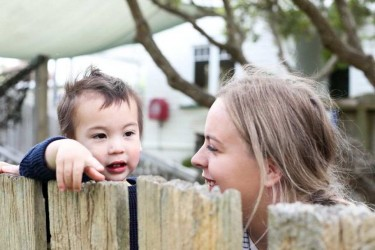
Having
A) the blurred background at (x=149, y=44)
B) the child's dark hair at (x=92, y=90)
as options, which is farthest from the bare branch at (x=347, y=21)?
the child's dark hair at (x=92, y=90)

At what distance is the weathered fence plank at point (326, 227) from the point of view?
1.00 m

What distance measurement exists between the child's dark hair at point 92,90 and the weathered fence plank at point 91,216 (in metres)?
0.72

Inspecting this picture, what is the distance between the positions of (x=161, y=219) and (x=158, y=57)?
3333 mm

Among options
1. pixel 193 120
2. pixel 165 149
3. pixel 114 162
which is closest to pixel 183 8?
pixel 114 162

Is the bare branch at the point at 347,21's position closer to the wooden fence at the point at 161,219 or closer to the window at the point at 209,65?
the wooden fence at the point at 161,219

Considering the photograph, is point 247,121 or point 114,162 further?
point 114,162

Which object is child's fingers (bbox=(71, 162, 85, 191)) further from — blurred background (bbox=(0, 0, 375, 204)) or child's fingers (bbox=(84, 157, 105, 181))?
blurred background (bbox=(0, 0, 375, 204))

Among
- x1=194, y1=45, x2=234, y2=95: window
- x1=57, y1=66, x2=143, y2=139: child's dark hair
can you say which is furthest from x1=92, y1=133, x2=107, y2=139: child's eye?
x1=194, y1=45, x2=234, y2=95: window

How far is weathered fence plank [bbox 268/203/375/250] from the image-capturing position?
1.00m

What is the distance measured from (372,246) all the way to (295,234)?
0.13 metres

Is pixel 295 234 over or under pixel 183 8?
under

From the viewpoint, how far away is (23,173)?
1771 millimetres

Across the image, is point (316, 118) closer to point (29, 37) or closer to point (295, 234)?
point (295, 234)

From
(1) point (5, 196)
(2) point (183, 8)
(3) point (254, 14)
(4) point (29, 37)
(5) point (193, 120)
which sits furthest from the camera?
(5) point (193, 120)
